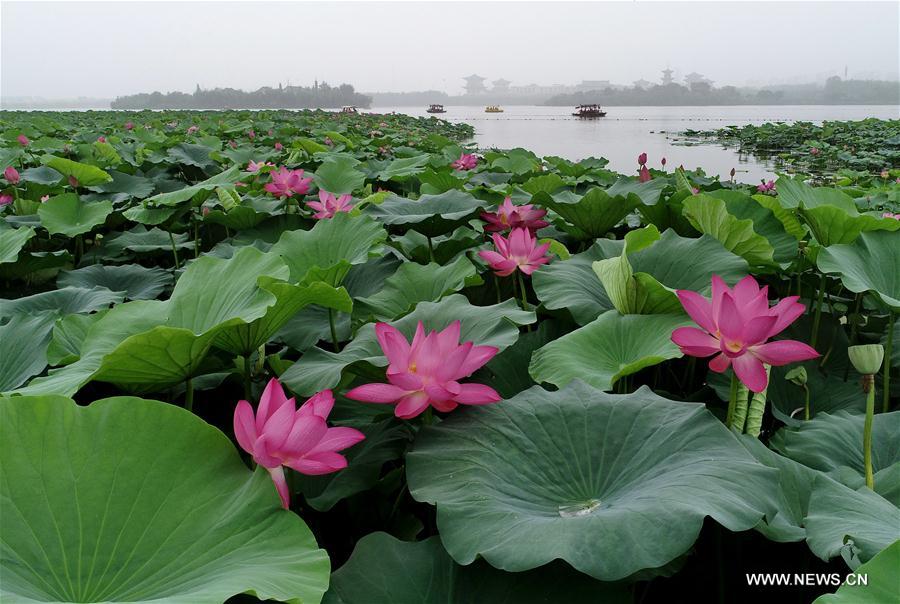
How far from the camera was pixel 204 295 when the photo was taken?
1.06 m

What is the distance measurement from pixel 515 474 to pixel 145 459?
425 mm

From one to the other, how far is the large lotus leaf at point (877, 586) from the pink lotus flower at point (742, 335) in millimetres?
242

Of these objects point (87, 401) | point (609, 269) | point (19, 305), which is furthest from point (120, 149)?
point (609, 269)

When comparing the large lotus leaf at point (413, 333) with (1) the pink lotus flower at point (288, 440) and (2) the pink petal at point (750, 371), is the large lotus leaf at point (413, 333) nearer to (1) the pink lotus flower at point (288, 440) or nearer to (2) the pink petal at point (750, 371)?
(1) the pink lotus flower at point (288, 440)

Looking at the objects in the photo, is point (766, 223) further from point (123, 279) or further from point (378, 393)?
point (123, 279)

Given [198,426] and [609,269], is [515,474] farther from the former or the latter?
[609,269]

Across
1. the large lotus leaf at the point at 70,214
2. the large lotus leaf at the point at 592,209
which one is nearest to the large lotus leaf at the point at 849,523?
the large lotus leaf at the point at 592,209

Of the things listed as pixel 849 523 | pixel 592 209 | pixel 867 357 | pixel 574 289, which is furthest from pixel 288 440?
pixel 592 209

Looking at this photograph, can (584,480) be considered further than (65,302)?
No

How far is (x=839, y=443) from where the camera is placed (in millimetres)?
962

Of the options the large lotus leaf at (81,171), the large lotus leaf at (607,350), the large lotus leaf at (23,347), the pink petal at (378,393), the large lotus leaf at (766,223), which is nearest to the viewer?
the pink petal at (378,393)

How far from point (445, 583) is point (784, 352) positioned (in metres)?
0.50

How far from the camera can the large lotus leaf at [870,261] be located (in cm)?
124

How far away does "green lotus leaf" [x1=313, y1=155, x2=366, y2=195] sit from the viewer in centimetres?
268
